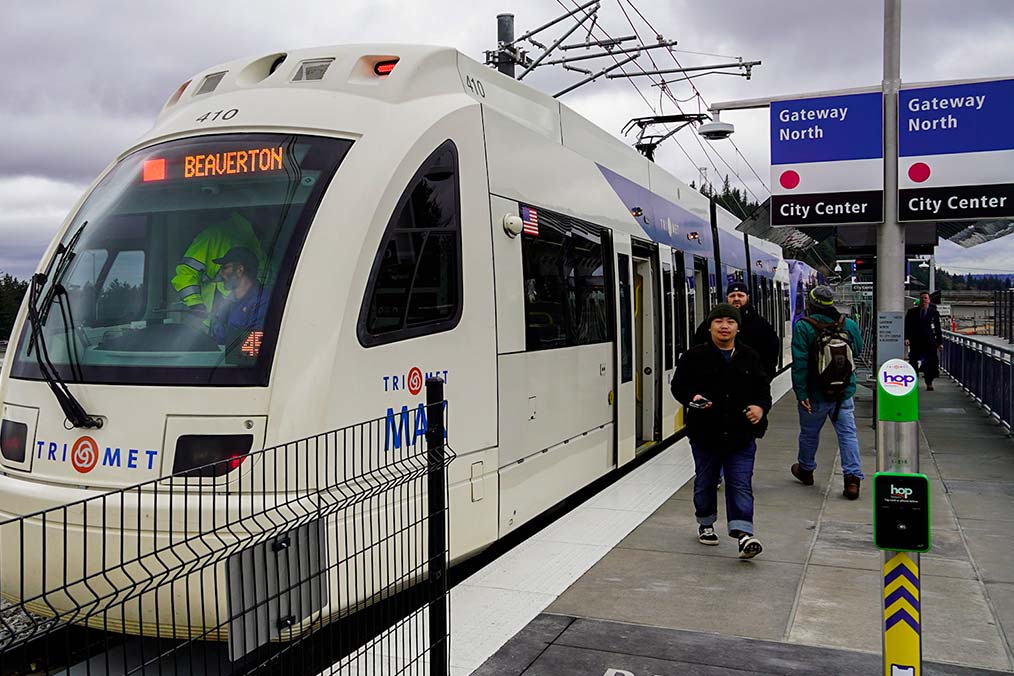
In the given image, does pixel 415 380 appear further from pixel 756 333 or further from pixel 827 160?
pixel 756 333

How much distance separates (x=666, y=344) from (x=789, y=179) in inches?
215

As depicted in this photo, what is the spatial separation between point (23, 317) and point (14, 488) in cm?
108

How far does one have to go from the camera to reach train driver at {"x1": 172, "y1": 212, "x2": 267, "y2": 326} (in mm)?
5043

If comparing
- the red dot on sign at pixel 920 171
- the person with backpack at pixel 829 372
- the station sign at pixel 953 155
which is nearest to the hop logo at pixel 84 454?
the station sign at pixel 953 155

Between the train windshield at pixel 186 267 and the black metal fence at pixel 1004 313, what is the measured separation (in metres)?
17.8

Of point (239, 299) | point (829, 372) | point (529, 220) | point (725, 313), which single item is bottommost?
point (829, 372)

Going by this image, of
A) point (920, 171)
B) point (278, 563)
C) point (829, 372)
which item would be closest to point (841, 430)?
point (829, 372)

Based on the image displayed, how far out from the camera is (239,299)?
5.01 m

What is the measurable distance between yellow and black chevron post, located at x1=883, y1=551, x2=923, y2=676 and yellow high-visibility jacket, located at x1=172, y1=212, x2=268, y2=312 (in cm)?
324

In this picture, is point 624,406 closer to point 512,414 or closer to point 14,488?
point 512,414

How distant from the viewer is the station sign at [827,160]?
5.49 meters

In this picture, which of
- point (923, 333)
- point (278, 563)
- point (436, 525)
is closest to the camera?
point (278, 563)

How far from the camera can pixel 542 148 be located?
757cm

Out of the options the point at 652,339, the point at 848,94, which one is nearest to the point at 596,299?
the point at 652,339
